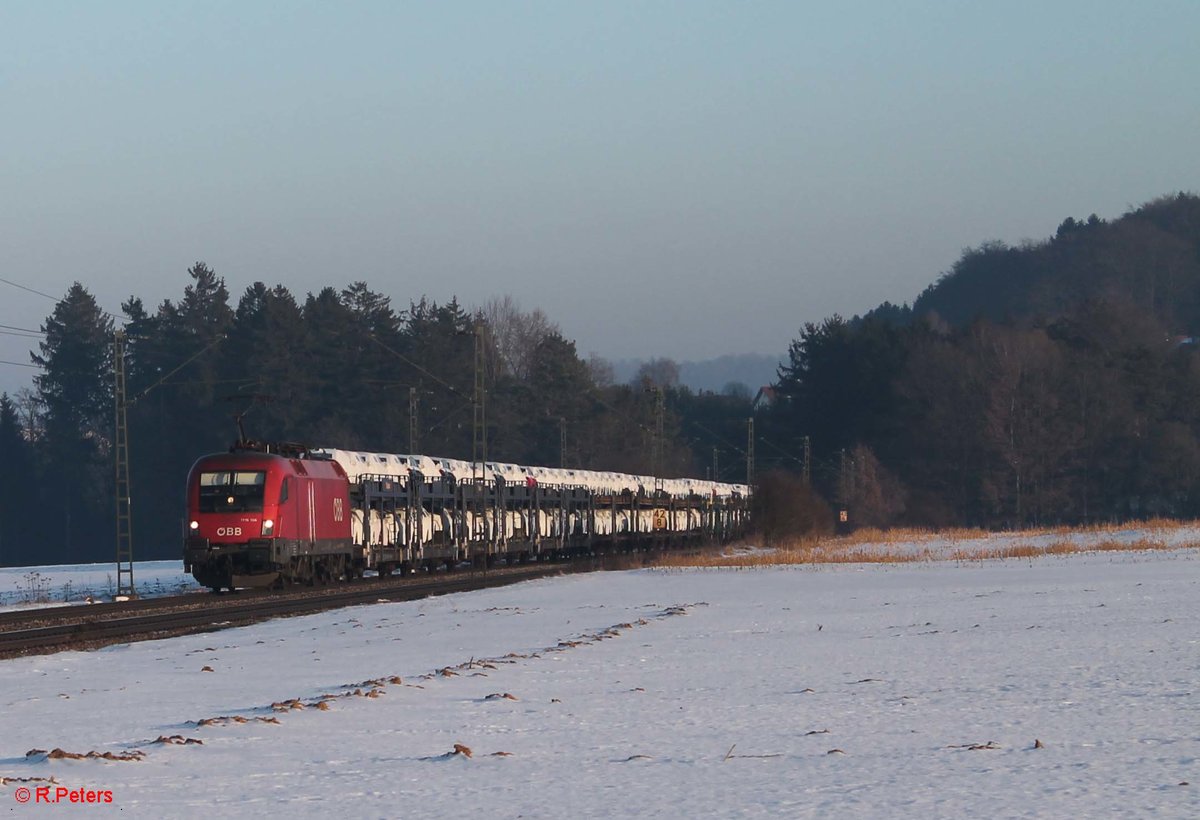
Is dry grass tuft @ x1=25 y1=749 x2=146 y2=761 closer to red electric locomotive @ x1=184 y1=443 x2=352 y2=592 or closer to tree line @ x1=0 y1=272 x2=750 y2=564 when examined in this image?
red electric locomotive @ x1=184 y1=443 x2=352 y2=592

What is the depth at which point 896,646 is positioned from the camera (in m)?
17.2

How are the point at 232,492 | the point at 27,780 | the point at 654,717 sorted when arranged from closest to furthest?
the point at 27,780, the point at 654,717, the point at 232,492

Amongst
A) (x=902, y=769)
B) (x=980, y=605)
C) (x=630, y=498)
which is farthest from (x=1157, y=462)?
(x=902, y=769)

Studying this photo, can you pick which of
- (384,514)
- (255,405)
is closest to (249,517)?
(384,514)

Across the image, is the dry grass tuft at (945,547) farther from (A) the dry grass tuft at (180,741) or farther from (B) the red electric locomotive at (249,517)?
(A) the dry grass tuft at (180,741)

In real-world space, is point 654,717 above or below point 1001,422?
below

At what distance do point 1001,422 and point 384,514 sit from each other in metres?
70.4

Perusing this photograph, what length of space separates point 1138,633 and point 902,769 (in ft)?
28.6

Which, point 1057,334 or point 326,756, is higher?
point 1057,334

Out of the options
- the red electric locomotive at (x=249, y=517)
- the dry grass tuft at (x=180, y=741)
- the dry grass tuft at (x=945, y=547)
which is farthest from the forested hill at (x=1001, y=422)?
the dry grass tuft at (x=180, y=741)

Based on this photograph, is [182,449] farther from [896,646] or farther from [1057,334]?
[896,646]

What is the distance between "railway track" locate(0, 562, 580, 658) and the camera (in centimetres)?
2392

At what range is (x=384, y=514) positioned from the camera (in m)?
47.3

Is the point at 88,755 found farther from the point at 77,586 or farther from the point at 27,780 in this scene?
the point at 77,586
